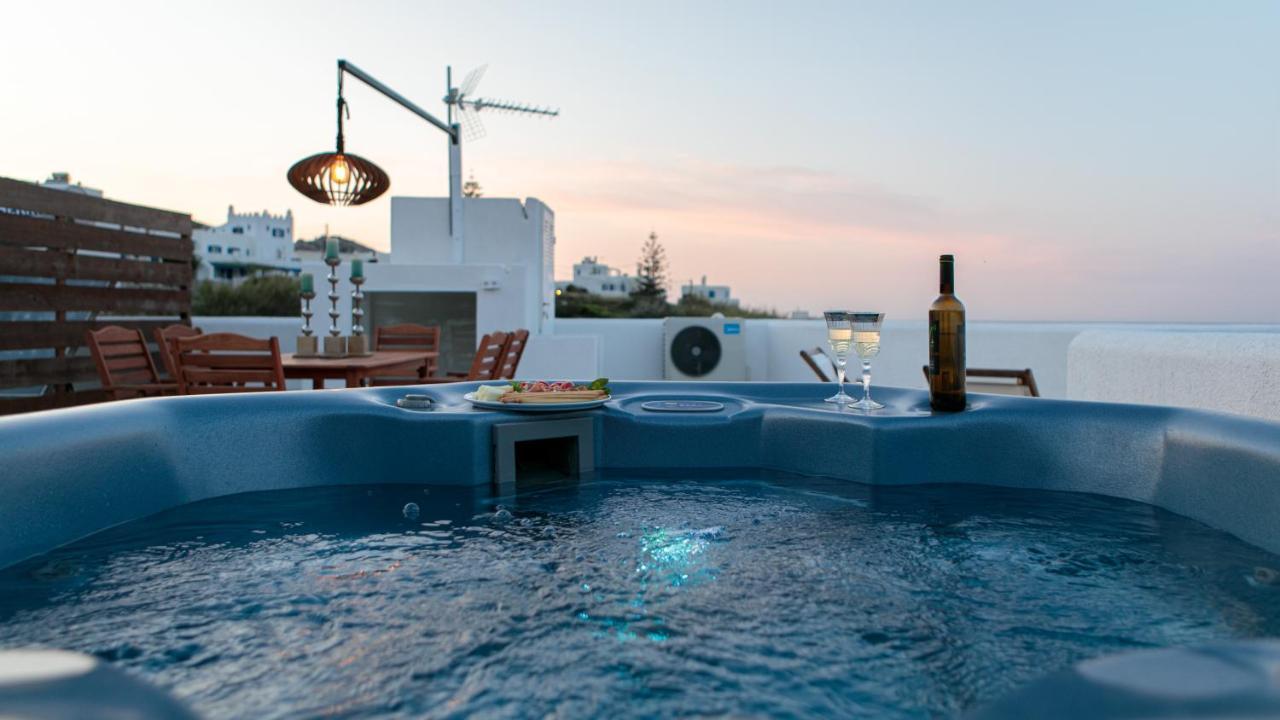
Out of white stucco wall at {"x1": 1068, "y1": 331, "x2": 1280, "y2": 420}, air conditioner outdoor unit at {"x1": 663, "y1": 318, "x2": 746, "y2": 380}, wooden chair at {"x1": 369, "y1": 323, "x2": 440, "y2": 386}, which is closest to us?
white stucco wall at {"x1": 1068, "y1": 331, "x2": 1280, "y2": 420}

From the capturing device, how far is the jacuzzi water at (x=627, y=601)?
3.04 feet

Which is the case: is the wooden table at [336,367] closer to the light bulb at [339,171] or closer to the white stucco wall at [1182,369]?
the light bulb at [339,171]

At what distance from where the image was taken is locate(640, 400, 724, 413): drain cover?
232 cm

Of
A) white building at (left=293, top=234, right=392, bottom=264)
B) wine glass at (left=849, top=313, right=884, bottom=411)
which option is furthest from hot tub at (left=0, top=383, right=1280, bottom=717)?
white building at (left=293, top=234, right=392, bottom=264)

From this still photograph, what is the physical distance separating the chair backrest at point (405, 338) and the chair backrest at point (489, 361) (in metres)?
0.97

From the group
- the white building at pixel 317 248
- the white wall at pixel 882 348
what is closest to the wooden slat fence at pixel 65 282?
the white wall at pixel 882 348

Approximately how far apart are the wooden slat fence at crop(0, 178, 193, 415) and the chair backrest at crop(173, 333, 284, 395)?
5.80 feet

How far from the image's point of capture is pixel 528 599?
1.21 m

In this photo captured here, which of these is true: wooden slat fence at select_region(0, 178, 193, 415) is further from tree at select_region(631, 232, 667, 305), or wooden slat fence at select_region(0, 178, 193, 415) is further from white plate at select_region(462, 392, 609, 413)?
tree at select_region(631, 232, 667, 305)

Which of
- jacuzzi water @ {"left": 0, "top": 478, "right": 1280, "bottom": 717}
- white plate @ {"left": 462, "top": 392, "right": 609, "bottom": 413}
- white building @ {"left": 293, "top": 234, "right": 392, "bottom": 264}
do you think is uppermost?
white building @ {"left": 293, "top": 234, "right": 392, "bottom": 264}

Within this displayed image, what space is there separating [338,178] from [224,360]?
57.5 inches

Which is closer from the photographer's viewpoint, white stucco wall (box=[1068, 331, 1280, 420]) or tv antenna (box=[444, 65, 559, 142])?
white stucco wall (box=[1068, 331, 1280, 420])

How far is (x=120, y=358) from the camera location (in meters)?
3.49

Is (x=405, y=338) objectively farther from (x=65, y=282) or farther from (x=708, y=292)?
(x=708, y=292)
